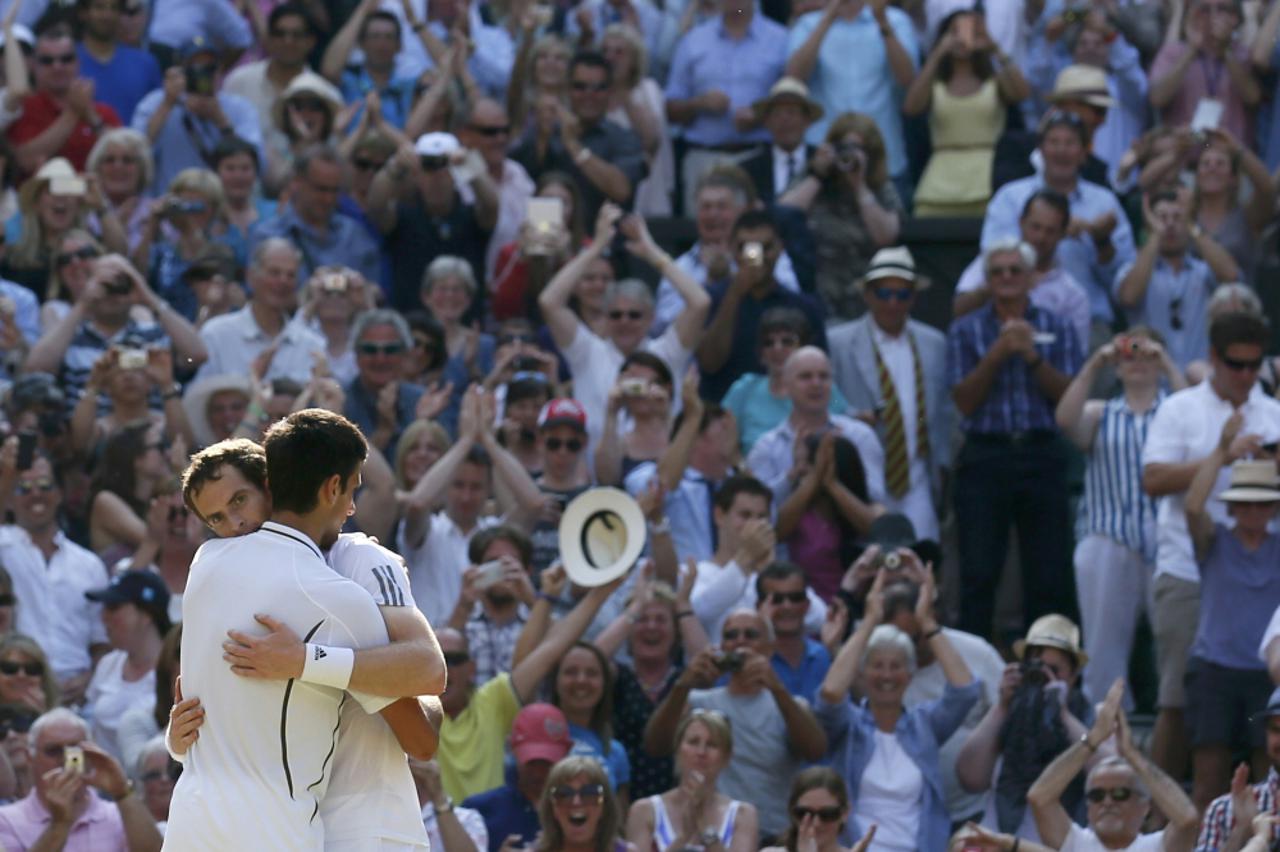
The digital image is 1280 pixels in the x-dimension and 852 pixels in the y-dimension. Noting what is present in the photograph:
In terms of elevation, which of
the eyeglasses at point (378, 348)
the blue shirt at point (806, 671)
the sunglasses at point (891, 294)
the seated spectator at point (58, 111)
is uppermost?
the seated spectator at point (58, 111)

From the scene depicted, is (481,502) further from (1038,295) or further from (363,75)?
(363,75)

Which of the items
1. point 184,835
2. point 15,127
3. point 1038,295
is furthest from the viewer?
point 15,127

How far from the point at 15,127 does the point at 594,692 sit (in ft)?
20.2

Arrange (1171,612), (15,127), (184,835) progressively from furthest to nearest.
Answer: (15,127)
(1171,612)
(184,835)

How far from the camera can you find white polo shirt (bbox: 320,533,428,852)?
6.02 meters

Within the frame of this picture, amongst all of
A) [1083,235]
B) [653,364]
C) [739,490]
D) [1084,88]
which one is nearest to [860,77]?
[1084,88]

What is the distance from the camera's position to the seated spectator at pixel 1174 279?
13.7 metres

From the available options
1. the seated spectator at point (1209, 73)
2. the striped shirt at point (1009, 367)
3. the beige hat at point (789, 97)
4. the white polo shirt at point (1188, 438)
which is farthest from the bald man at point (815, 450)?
the seated spectator at point (1209, 73)

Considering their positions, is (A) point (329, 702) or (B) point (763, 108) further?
(B) point (763, 108)

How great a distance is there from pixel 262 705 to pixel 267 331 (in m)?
7.35

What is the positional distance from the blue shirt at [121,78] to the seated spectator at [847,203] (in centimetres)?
410

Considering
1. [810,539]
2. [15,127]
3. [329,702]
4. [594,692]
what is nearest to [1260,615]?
[810,539]

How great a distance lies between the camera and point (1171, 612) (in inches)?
457

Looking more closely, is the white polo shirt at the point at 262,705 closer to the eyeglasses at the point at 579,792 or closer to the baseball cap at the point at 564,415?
the eyeglasses at the point at 579,792
